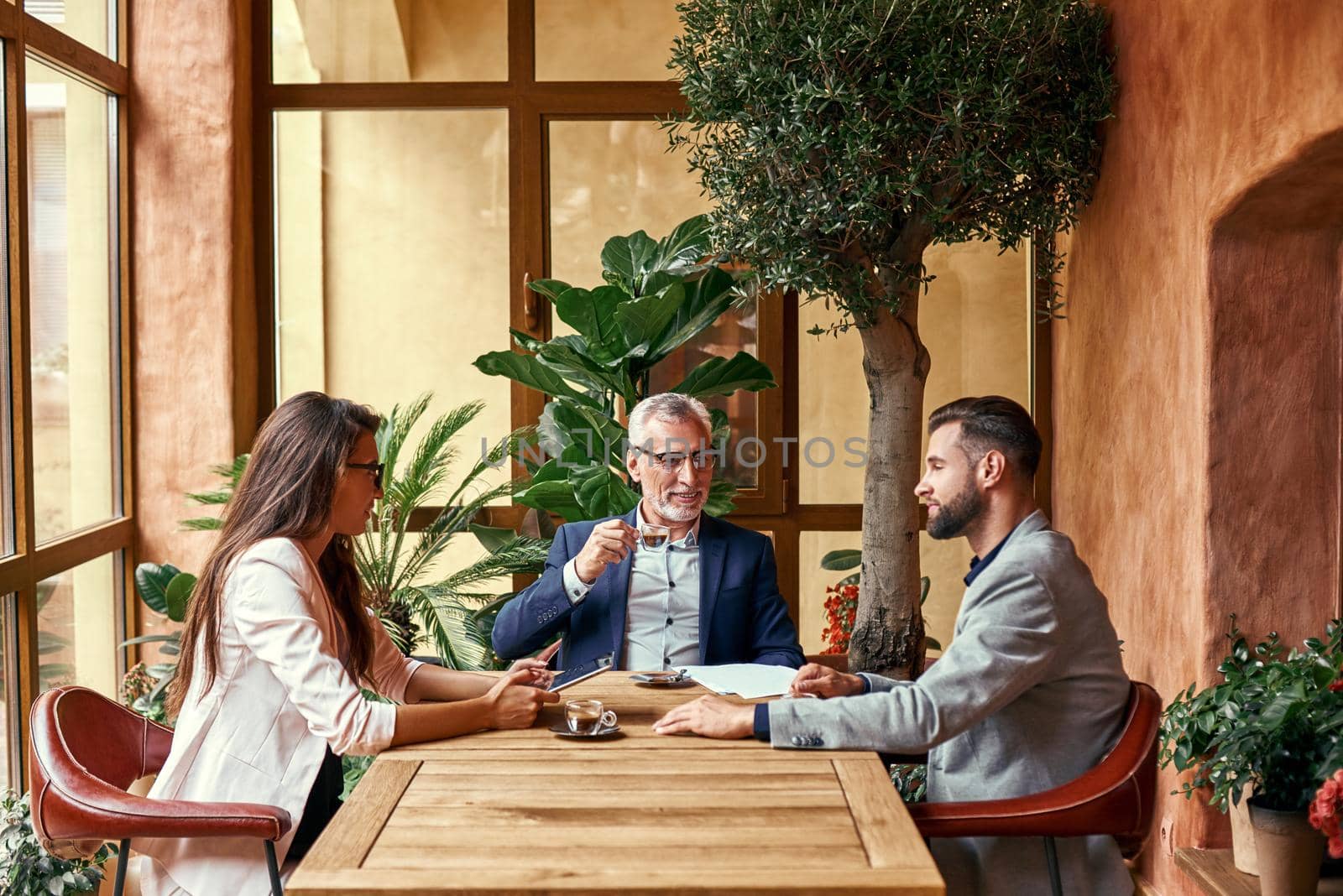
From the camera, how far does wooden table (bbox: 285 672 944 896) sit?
1606mm

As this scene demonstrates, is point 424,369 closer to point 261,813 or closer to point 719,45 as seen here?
point 719,45

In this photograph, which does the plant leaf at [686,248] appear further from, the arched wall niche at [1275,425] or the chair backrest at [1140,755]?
the chair backrest at [1140,755]

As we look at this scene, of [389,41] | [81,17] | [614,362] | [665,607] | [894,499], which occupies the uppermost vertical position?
[389,41]

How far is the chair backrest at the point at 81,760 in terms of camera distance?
2.09 m

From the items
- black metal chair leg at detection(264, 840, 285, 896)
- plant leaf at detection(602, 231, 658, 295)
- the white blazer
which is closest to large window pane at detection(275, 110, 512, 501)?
plant leaf at detection(602, 231, 658, 295)

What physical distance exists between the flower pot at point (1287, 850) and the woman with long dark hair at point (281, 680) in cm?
166

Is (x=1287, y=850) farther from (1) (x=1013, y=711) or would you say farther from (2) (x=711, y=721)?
(2) (x=711, y=721)

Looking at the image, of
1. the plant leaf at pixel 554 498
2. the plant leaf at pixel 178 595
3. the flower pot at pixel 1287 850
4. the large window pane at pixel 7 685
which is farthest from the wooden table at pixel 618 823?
the plant leaf at pixel 178 595

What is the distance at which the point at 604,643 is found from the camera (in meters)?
3.18

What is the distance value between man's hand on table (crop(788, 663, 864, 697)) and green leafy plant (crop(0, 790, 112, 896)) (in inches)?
82.8

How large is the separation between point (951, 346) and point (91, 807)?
12.3 ft

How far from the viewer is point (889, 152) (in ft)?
11.7

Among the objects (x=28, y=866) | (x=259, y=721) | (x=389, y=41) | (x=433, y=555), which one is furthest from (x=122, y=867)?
(x=389, y=41)

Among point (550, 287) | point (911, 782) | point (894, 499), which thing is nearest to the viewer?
point (911, 782)
